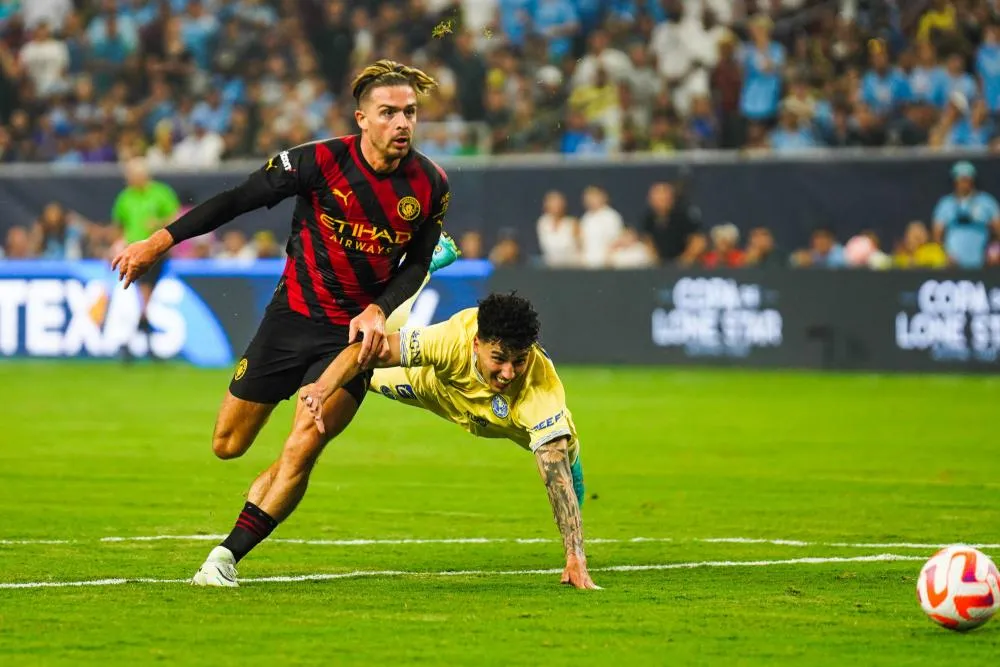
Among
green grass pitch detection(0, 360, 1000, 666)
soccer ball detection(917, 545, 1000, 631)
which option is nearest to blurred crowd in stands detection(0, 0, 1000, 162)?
green grass pitch detection(0, 360, 1000, 666)

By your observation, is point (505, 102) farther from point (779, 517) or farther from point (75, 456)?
point (779, 517)

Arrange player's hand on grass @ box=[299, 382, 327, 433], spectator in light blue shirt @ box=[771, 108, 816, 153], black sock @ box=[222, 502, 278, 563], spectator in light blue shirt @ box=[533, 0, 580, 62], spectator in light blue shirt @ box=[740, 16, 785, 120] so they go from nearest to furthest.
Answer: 1. player's hand on grass @ box=[299, 382, 327, 433]
2. black sock @ box=[222, 502, 278, 563]
3. spectator in light blue shirt @ box=[771, 108, 816, 153]
4. spectator in light blue shirt @ box=[740, 16, 785, 120]
5. spectator in light blue shirt @ box=[533, 0, 580, 62]

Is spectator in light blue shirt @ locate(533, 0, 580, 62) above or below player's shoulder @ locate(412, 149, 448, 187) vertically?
above

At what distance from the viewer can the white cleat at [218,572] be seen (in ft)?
25.6

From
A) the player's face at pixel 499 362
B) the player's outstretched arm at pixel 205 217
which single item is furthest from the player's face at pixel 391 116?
the player's face at pixel 499 362

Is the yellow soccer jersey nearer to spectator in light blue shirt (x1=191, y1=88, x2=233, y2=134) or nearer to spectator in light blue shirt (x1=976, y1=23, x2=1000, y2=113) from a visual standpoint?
spectator in light blue shirt (x1=976, y1=23, x2=1000, y2=113)

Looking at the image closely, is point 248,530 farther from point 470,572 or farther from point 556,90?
point 556,90

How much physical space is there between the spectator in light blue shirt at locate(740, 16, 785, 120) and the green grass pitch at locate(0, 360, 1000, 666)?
5285mm

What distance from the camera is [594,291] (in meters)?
22.2

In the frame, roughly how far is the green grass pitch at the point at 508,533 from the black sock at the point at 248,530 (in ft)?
0.57

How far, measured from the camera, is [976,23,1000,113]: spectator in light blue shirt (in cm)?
2170

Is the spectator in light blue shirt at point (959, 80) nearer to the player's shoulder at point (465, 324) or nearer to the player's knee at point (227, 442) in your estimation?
the player's shoulder at point (465, 324)

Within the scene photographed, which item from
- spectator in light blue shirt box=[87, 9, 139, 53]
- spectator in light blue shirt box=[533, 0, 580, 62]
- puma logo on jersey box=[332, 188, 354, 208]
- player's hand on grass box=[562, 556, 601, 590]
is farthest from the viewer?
spectator in light blue shirt box=[87, 9, 139, 53]

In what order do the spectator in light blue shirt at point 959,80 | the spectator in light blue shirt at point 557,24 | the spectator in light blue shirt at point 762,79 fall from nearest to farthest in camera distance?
the spectator in light blue shirt at point 959,80
the spectator in light blue shirt at point 762,79
the spectator in light blue shirt at point 557,24
